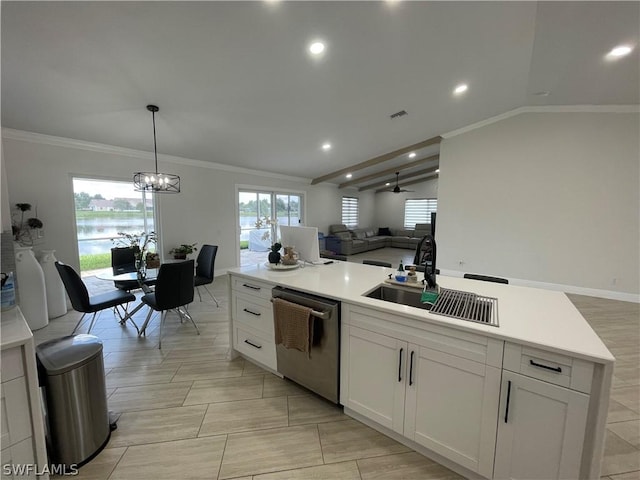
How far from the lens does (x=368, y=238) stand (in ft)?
32.4

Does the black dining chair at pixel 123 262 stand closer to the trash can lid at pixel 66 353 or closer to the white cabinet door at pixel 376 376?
the trash can lid at pixel 66 353

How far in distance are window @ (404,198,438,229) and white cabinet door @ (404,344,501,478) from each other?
9.63m

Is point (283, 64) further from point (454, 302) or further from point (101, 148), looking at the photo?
point (101, 148)

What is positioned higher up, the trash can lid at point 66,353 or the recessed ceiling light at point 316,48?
the recessed ceiling light at point 316,48

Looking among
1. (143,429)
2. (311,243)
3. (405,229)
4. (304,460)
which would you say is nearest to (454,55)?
(311,243)

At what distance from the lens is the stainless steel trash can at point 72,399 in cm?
143

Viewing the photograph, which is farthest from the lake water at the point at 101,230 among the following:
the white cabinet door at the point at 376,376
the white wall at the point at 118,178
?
the white cabinet door at the point at 376,376

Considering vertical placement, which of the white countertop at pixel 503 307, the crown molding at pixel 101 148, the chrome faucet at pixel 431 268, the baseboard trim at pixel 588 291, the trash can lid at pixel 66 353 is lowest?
the baseboard trim at pixel 588 291

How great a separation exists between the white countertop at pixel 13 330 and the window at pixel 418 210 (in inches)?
421

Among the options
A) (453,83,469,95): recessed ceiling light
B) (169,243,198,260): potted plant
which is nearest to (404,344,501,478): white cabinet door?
(453,83,469,95): recessed ceiling light

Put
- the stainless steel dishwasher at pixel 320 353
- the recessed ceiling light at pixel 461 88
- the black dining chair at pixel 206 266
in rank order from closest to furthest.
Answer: the stainless steel dishwasher at pixel 320 353
the recessed ceiling light at pixel 461 88
the black dining chair at pixel 206 266

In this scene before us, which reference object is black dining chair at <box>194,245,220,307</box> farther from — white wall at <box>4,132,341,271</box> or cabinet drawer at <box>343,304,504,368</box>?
cabinet drawer at <box>343,304,504,368</box>

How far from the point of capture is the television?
8.86ft

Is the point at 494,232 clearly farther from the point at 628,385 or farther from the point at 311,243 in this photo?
the point at 311,243
